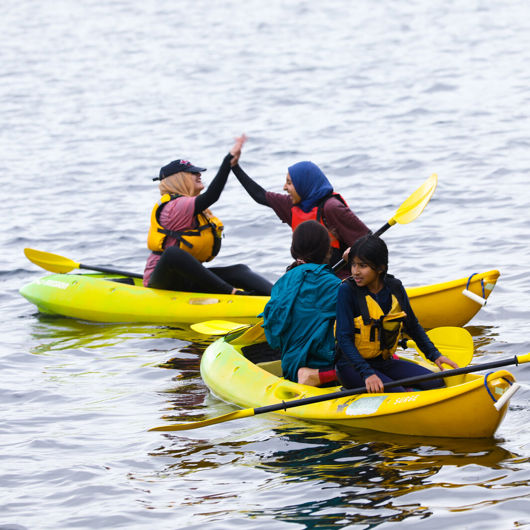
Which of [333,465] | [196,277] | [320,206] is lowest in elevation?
→ [333,465]

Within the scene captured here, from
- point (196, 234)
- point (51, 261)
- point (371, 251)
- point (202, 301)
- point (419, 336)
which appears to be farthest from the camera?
point (51, 261)

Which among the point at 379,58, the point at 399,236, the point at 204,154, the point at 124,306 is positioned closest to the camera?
the point at 124,306

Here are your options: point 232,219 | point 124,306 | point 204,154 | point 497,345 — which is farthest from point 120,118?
point 497,345

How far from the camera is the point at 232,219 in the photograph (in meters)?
12.2

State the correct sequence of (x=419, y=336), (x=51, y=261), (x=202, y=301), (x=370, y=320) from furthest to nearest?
1. (x=51, y=261)
2. (x=202, y=301)
3. (x=419, y=336)
4. (x=370, y=320)

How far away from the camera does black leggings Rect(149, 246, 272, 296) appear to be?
25.4 ft

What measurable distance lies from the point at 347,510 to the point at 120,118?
16671 mm

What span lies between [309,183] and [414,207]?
0.80 m

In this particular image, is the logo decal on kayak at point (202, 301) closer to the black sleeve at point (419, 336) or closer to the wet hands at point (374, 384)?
the black sleeve at point (419, 336)

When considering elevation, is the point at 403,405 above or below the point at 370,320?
below

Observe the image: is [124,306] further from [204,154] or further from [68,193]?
[204,154]

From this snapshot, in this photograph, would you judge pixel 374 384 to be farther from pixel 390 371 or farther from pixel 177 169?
pixel 177 169

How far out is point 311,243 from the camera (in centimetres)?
Result: 534

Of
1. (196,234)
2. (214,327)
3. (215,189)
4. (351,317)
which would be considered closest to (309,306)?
(351,317)
